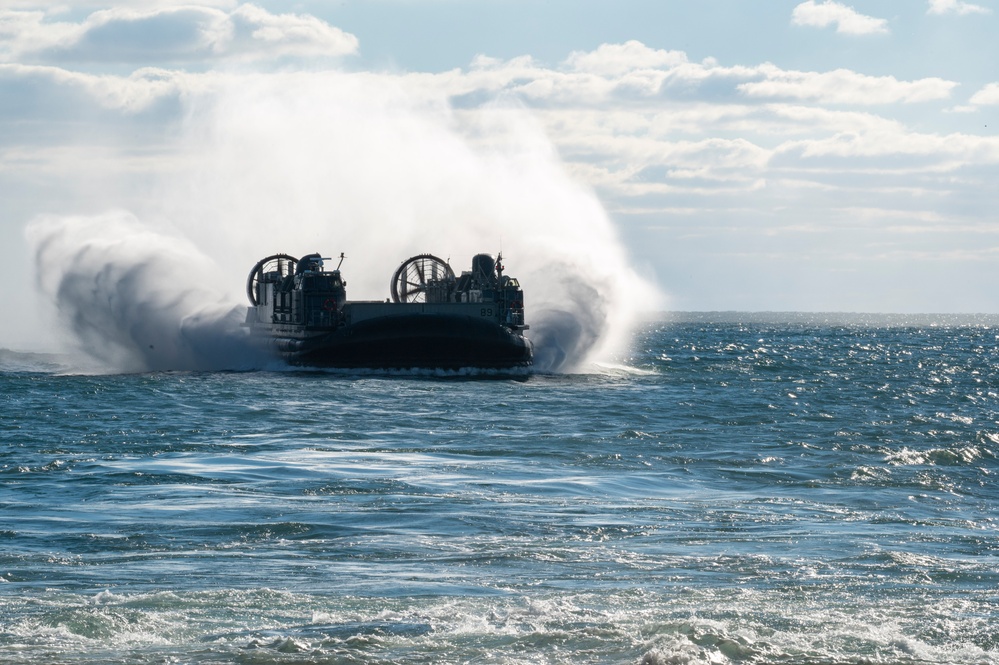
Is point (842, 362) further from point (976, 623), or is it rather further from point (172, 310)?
point (976, 623)

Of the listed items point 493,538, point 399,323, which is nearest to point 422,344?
point 399,323

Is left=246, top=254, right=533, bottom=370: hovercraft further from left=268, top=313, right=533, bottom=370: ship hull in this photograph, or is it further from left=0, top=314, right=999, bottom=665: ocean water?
left=0, top=314, right=999, bottom=665: ocean water

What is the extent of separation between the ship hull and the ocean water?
14.6 meters

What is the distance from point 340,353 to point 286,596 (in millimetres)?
35476

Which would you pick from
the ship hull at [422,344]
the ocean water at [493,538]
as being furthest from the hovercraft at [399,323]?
the ocean water at [493,538]

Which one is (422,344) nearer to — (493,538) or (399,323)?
(399,323)

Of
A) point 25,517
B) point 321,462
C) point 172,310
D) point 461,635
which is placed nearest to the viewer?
point 461,635

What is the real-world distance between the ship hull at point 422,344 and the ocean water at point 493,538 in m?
14.6

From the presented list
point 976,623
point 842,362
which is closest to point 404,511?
point 976,623

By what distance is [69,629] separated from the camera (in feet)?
33.7

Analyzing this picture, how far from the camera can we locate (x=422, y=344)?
151ft

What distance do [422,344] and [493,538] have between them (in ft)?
104

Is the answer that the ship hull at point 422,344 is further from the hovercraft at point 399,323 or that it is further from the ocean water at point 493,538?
the ocean water at point 493,538

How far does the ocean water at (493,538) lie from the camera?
10203 mm
